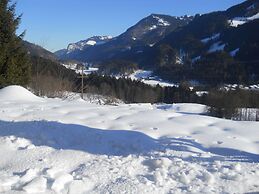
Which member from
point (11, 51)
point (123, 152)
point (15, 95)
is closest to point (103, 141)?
point (123, 152)

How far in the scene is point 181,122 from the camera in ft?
36.4

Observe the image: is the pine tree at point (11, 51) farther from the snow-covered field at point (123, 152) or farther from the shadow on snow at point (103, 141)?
the shadow on snow at point (103, 141)

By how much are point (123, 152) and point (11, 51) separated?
17.9 m

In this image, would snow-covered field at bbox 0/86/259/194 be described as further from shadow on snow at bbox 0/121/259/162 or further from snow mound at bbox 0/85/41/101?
snow mound at bbox 0/85/41/101

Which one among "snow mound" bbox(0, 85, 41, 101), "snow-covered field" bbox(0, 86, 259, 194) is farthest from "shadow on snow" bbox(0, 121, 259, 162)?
"snow mound" bbox(0, 85, 41, 101)

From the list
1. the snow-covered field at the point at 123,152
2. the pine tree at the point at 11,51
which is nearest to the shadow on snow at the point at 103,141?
the snow-covered field at the point at 123,152

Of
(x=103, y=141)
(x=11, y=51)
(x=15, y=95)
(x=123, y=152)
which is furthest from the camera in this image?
(x=11, y=51)

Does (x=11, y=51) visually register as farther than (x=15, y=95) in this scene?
Yes

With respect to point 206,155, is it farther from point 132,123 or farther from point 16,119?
point 16,119

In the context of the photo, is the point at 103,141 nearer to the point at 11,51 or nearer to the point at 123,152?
the point at 123,152

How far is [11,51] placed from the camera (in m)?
24.9

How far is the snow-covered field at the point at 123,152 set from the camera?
6.98 metres

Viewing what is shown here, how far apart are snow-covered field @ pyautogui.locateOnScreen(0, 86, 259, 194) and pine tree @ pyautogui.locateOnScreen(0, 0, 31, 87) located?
11.8 m

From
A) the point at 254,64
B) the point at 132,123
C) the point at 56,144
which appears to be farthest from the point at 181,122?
the point at 254,64
